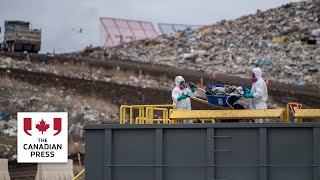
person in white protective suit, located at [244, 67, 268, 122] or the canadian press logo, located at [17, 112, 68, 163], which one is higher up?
person in white protective suit, located at [244, 67, 268, 122]

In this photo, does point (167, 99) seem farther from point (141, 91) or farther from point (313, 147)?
point (313, 147)

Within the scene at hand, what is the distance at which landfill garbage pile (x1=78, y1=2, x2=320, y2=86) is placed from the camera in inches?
1647

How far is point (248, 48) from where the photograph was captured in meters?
47.8

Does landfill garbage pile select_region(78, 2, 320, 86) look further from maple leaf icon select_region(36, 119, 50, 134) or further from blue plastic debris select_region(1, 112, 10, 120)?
maple leaf icon select_region(36, 119, 50, 134)

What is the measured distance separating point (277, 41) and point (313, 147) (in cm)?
4075

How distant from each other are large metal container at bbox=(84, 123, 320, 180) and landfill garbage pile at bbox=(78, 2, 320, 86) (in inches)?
1201

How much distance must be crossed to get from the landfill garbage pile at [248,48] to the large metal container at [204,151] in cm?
3049

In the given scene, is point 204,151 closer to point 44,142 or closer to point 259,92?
point 259,92

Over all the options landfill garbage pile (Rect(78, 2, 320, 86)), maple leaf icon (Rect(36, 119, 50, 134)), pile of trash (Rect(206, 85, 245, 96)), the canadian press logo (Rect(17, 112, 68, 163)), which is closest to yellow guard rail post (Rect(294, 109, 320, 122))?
pile of trash (Rect(206, 85, 245, 96))

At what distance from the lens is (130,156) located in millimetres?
8961

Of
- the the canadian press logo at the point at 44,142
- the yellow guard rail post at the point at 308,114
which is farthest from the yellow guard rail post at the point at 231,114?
the the canadian press logo at the point at 44,142

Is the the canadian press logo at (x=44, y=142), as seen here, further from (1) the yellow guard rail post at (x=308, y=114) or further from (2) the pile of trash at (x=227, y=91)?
(1) the yellow guard rail post at (x=308, y=114)

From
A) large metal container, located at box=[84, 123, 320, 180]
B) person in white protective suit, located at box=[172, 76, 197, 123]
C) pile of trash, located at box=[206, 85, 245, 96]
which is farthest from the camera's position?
person in white protective suit, located at box=[172, 76, 197, 123]

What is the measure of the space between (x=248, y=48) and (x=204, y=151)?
3946 centimetres
